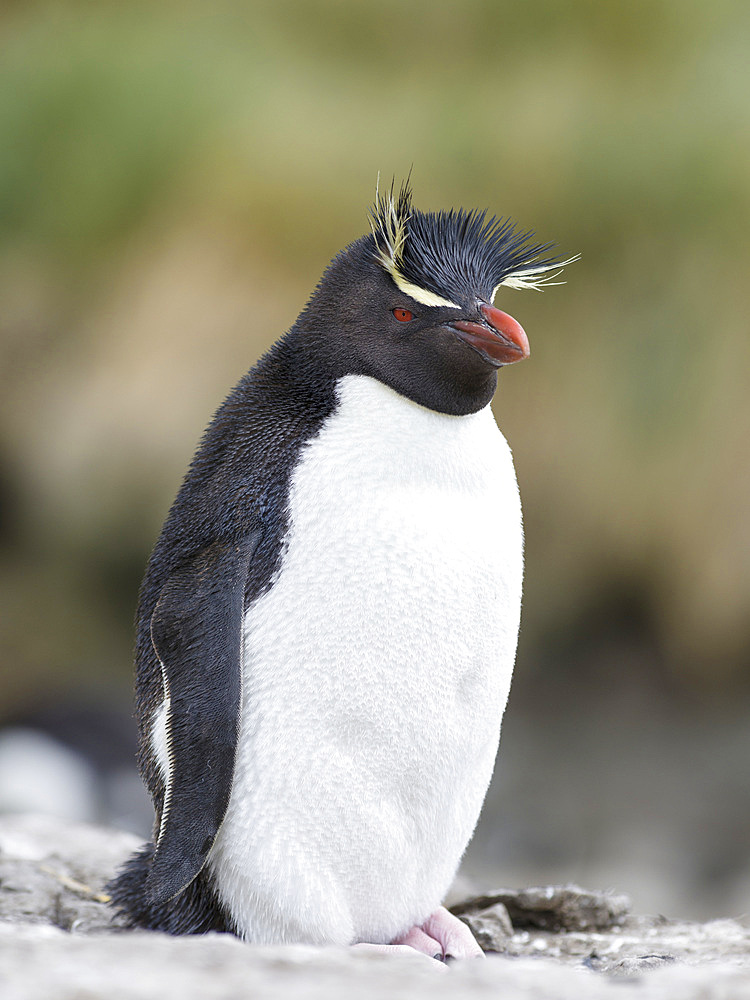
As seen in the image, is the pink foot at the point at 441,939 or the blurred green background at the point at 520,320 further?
the blurred green background at the point at 520,320

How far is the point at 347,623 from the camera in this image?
1.30 meters

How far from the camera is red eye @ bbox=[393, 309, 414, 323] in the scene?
53.4 inches

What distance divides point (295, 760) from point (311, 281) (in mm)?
3260

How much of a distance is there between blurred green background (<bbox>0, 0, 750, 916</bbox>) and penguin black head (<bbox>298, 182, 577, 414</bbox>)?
246 centimetres

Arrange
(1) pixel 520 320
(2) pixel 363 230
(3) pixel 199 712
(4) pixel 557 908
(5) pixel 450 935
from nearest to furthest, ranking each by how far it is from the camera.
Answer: (3) pixel 199 712 → (5) pixel 450 935 → (4) pixel 557 908 → (1) pixel 520 320 → (2) pixel 363 230

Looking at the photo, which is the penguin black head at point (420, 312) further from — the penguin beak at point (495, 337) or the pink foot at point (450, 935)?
the pink foot at point (450, 935)

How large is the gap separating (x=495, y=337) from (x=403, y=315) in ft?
0.41

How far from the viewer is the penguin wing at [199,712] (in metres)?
1.29

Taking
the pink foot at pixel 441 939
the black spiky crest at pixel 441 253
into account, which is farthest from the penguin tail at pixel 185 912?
the black spiky crest at pixel 441 253

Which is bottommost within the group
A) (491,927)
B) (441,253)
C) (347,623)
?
(491,927)

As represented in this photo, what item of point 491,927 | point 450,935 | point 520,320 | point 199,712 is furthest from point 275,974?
point 520,320

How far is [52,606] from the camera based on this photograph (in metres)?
4.71

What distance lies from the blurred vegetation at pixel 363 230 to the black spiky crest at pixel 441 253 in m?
2.70

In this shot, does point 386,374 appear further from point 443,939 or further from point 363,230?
point 363,230
